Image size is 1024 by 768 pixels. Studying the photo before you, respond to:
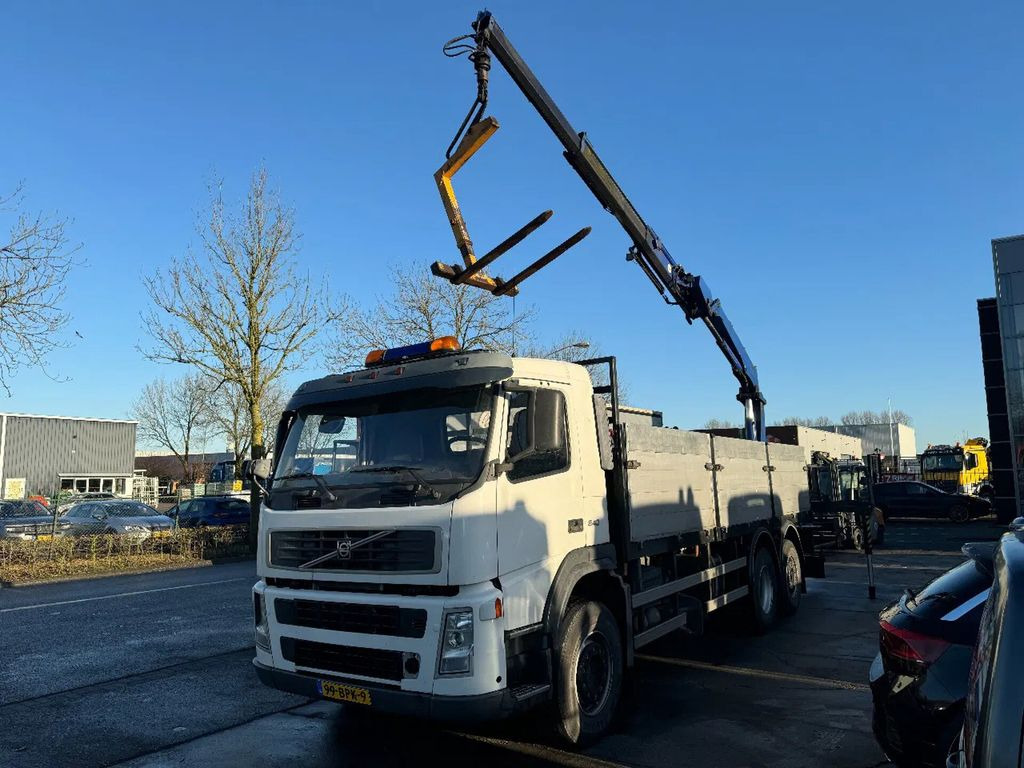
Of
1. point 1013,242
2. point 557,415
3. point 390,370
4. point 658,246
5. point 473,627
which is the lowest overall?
point 473,627

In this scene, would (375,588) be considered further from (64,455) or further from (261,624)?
(64,455)

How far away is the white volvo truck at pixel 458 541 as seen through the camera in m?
4.61

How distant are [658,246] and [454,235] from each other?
5217mm

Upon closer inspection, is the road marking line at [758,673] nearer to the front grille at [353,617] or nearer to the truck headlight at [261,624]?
the front grille at [353,617]

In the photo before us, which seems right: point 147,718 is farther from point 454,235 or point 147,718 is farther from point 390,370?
point 454,235

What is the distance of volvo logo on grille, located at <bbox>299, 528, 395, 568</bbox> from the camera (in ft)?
15.8

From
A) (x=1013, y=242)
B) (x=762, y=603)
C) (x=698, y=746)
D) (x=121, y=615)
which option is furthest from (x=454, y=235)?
(x=1013, y=242)

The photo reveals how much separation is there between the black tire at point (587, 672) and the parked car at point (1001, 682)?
338 centimetres

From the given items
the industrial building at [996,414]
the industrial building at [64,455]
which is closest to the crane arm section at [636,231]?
the industrial building at [996,414]

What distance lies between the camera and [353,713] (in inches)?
248

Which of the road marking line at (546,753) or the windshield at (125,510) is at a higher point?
the windshield at (125,510)

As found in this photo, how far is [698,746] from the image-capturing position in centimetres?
533

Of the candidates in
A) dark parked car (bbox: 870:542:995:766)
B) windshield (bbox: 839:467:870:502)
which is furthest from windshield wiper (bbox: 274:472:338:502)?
windshield (bbox: 839:467:870:502)

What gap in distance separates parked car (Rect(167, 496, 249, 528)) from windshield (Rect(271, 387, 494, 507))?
20.1 meters
